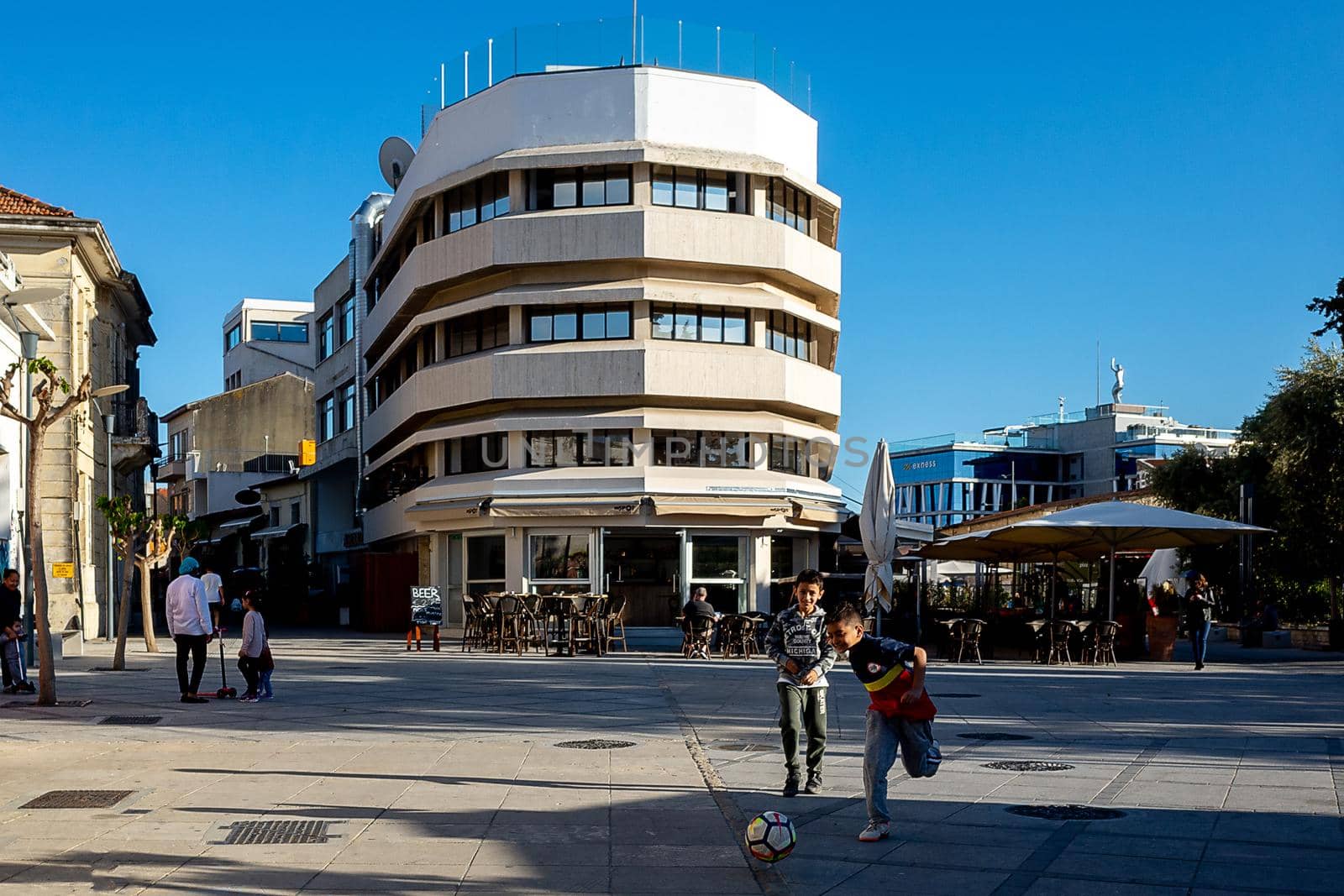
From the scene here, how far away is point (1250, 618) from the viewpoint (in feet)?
111

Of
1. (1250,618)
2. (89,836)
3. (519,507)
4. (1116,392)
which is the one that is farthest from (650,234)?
(1116,392)

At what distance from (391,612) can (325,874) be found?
3478 cm

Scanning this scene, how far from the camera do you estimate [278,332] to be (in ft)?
287

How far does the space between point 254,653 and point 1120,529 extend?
1456 cm

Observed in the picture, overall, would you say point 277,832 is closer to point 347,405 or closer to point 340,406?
point 347,405

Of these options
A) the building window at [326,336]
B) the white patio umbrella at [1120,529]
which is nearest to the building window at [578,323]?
the white patio umbrella at [1120,529]

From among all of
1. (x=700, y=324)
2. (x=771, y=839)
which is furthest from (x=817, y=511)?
(x=771, y=839)

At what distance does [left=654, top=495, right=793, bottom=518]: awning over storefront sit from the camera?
34.2 meters

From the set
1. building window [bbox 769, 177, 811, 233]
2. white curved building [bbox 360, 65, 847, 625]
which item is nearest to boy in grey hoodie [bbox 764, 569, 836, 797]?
white curved building [bbox 360, 65, 847, 625]

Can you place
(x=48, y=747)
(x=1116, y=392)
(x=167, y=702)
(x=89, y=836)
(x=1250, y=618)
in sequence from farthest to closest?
(x=1116, y=392) < (x=1250, y=618) < (x=167, y=702) < (x=48, y=747) < (x=89, y=836)

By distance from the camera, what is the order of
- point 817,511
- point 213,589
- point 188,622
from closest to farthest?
point 188,622 < point 213,589 < point 817,511

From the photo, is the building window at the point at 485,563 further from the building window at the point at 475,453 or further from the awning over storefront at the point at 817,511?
the awning over storefront at the point at 817,511

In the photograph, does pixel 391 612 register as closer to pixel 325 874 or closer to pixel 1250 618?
pixel 1250 618

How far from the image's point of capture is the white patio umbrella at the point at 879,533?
87.1 ft
